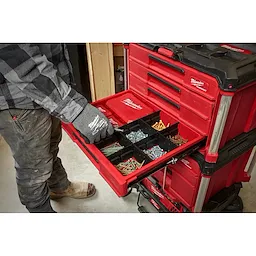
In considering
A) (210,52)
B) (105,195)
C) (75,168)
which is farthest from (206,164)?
(75,168)

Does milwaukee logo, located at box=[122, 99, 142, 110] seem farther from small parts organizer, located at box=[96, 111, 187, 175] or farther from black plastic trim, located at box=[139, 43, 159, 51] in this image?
black plastic trim, located at box=[139, 43, 159, 51]

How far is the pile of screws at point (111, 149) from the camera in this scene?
0.86 metres

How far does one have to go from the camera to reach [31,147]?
0.91 meters

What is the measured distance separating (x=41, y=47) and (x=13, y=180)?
102 cm

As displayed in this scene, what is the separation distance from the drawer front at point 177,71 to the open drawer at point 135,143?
0.49 ft

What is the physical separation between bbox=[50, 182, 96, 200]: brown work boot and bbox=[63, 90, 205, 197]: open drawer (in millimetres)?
578

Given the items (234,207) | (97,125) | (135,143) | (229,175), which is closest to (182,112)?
(135,143)

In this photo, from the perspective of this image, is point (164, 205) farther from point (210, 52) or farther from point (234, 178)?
point (210, 52)

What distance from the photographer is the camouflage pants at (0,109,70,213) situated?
2.78ft

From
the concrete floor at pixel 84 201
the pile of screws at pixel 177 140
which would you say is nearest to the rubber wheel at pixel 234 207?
the concrete floor at pixel 84 201

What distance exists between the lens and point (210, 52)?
0.82 metres

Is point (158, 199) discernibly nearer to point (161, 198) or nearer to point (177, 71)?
point (161, 198)

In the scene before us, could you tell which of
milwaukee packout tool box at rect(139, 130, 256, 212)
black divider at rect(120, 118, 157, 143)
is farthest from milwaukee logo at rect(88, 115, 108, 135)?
milwaukee packout tool box at rect(139, 130, 256, 212)

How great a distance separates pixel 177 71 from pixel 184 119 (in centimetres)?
17
